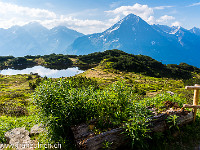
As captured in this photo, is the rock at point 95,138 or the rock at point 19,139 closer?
the rock at point 95,138

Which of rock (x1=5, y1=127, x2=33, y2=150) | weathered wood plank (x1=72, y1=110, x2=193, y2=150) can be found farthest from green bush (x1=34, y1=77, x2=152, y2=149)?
rock (x1=5, y1=127, x2=33, y2=150)

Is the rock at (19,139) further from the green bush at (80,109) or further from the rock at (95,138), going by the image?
the rock at (95,138)

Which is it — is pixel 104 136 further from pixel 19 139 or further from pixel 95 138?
Answer: pixel 19 139

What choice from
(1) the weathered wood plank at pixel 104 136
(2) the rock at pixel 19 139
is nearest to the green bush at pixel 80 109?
(1) the weathered wood plank at pixel 104 136

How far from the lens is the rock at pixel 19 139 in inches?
334

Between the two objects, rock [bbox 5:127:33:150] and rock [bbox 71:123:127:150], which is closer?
rock [bbox 71:123:127:150]

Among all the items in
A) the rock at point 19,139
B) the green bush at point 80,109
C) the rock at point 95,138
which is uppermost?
the green bush at point 80,109

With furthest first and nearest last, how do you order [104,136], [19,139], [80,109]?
[19,139]
[80,109]
[104,136]

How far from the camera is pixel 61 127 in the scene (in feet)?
26.5

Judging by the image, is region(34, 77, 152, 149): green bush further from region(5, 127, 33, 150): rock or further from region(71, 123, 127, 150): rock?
region(5, 127, 33, 150): rock

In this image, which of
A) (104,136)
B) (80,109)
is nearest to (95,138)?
(104,136)

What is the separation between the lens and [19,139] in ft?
30.0

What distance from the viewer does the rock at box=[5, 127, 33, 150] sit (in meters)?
8.48

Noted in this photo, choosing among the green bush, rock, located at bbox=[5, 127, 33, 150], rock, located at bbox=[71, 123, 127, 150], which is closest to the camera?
rock, located at bbox=[71, 123, 127, 150]
